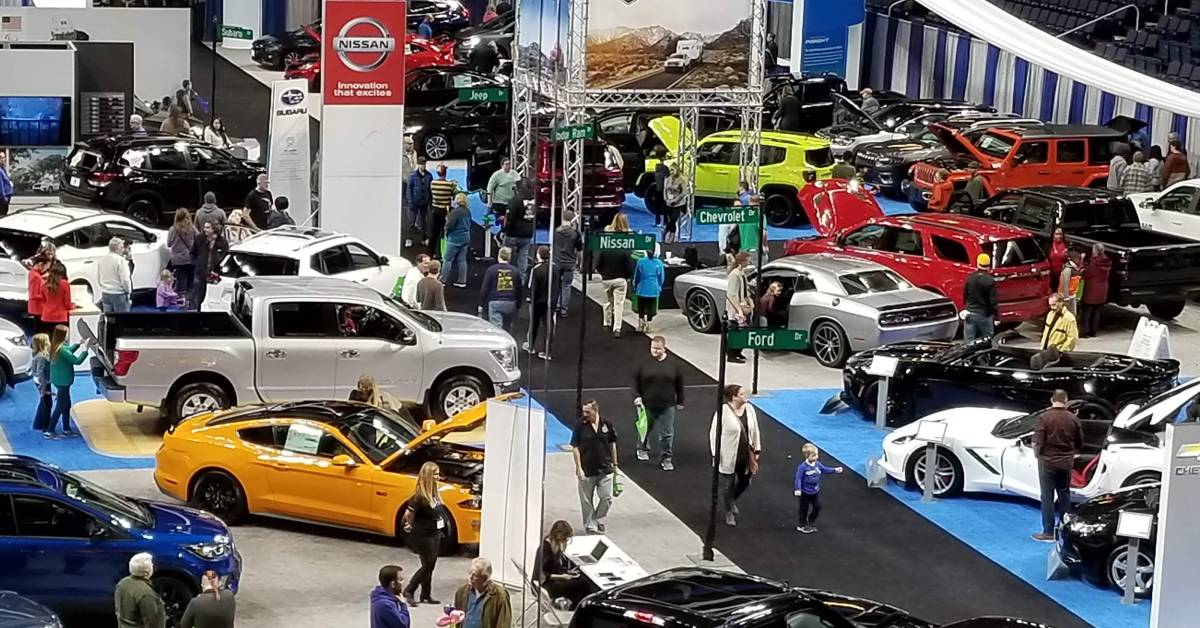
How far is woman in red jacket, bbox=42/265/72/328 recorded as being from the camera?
70.8 feet

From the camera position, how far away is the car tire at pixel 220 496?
57.9ft

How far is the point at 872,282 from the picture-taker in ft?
79.5

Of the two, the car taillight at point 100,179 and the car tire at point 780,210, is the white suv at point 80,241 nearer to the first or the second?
the car taillight at point 100,179

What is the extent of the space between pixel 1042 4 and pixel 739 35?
1810cm

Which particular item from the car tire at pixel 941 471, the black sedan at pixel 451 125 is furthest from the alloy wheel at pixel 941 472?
the black sedan at pixel 451 125

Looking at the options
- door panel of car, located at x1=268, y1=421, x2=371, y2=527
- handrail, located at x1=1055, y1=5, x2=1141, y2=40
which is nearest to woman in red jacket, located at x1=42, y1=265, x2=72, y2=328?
door panel of car, located at x1=268, y1=421, x2=371, y2=527

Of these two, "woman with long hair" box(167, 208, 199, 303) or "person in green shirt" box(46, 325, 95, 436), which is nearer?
"person in green shirt" box(46, 325, 95, 436)

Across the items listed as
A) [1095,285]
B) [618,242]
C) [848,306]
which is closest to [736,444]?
Result: [618,242]

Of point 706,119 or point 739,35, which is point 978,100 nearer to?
point 706,119

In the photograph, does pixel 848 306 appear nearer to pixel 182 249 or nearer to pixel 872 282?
pixel 872 282

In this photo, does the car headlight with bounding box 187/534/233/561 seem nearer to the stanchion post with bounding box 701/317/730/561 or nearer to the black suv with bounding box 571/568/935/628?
the black suv with bounding box 571/568/935/628

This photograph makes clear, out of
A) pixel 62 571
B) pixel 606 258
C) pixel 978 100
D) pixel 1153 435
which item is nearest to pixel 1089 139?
pixel 978 100

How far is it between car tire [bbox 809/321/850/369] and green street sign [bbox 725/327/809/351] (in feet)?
20.8

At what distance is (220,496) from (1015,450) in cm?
746
